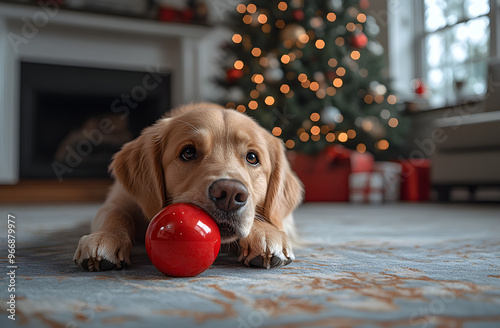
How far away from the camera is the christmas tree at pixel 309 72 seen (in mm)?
6277

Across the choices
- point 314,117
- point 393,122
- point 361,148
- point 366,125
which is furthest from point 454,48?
point 314,117

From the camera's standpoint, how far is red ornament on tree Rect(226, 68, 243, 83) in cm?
659

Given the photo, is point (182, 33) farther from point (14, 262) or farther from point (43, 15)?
point (14, 262)

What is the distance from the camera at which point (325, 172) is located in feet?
20.5

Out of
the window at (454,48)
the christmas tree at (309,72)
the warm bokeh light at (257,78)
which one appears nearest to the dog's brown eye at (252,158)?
the christmas tree at (309,72)

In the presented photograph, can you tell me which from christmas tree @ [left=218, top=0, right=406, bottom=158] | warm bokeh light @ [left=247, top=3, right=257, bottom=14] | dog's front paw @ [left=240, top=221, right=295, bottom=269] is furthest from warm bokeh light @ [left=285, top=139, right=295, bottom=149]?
dog's front paw @ [left=240, top=221, right=295, bottom=269]

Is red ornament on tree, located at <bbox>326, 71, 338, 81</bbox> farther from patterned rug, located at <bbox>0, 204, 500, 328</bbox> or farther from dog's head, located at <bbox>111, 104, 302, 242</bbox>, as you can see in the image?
patterned rug, located at <bbox>0, 204, 500, 328</bbox>

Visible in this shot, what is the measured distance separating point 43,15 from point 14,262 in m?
6.78

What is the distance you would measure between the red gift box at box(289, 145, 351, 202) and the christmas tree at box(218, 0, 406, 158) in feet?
0.51

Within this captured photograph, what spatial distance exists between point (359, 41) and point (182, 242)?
600 centimetres

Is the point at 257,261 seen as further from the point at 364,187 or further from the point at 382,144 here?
the point at 382,144

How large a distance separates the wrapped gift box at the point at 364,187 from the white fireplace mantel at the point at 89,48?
11.7 feet

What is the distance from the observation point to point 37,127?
7473 mm

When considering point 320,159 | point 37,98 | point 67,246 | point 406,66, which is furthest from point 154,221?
point 406,66
